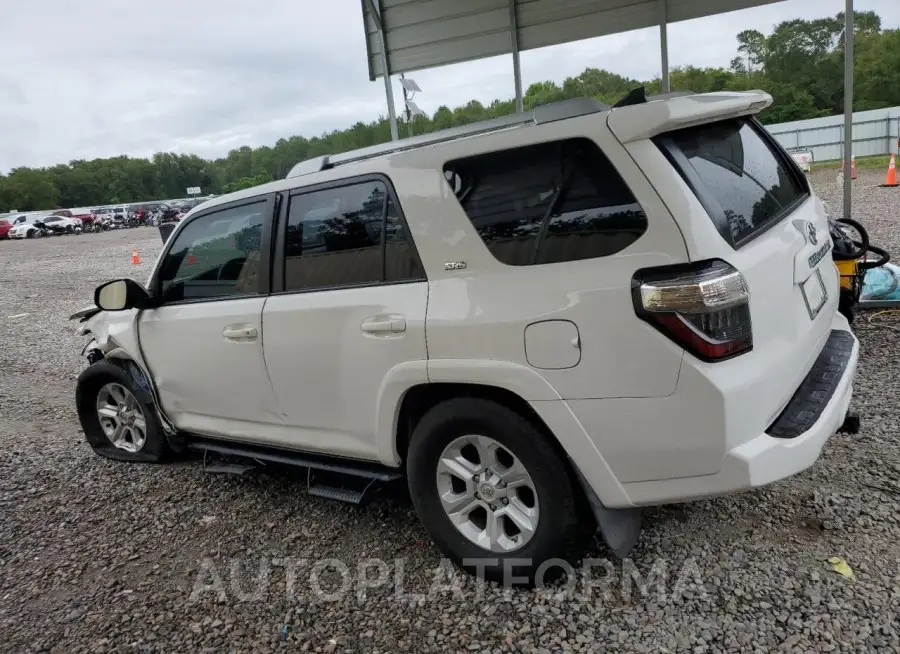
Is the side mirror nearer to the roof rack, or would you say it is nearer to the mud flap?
the roof rack

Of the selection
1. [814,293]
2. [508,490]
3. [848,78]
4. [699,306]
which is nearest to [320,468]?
[508,490]

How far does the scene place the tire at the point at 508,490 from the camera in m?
2.54

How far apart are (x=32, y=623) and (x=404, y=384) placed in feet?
6.35

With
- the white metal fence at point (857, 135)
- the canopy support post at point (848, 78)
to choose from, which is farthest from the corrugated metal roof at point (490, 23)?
the white metal fence at point (857, 135)

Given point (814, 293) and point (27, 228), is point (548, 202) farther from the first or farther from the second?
point (27, 228)

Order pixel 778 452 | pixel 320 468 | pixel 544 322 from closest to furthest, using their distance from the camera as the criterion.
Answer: pixel 778 452, pixel 544 322, pixel 320 468

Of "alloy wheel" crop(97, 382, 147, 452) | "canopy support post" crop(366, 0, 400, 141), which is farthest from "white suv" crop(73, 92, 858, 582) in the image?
"canopy support post" crop(366, 0, 400, 141)

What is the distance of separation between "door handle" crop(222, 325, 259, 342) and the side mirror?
0.78m

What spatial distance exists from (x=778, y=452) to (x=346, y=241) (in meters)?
1.98

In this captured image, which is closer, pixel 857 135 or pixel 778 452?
pixel 778 452

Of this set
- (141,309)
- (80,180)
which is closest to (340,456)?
(141,309)

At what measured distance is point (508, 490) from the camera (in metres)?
2.70

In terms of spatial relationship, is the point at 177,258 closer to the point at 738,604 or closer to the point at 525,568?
the point at 525,568

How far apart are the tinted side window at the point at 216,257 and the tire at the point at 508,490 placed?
4.46 ft
